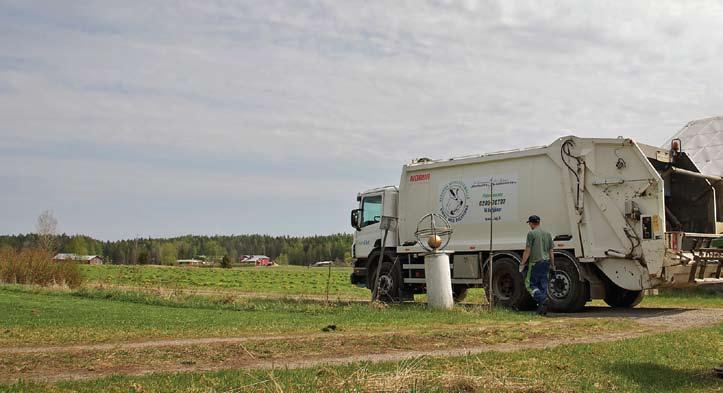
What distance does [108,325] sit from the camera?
12086 mm

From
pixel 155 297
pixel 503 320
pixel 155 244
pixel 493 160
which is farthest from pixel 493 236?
pixel 155 244

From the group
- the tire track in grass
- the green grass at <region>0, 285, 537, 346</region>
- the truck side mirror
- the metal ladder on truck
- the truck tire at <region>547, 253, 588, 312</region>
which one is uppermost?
the truck side mirror

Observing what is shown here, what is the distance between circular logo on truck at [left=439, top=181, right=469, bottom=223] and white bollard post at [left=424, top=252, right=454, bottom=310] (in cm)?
339

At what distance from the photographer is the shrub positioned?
32156 millimetres

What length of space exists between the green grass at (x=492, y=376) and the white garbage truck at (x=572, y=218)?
663 centimetres

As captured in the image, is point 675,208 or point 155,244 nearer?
Answer: point 675,208

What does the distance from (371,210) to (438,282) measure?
5852 mm

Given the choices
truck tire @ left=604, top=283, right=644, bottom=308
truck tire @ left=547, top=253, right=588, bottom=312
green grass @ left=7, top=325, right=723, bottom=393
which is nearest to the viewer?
green grass @ left=7, top=325, right=723, bottom=393

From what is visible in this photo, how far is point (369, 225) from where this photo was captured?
21.4 m

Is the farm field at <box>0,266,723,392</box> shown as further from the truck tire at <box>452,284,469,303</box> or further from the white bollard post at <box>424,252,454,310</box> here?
the truck tire at <box>452,284,469,303</box>

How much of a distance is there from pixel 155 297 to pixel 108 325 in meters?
8.31

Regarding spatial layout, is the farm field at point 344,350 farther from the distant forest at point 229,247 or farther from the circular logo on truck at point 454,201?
the distant forest at point 229,247

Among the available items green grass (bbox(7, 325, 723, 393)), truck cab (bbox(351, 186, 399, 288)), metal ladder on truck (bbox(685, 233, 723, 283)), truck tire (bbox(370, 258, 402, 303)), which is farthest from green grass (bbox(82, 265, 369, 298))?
green grass (bbox(7, 325, 723, 393))

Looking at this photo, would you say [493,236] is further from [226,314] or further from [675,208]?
[226,314]
